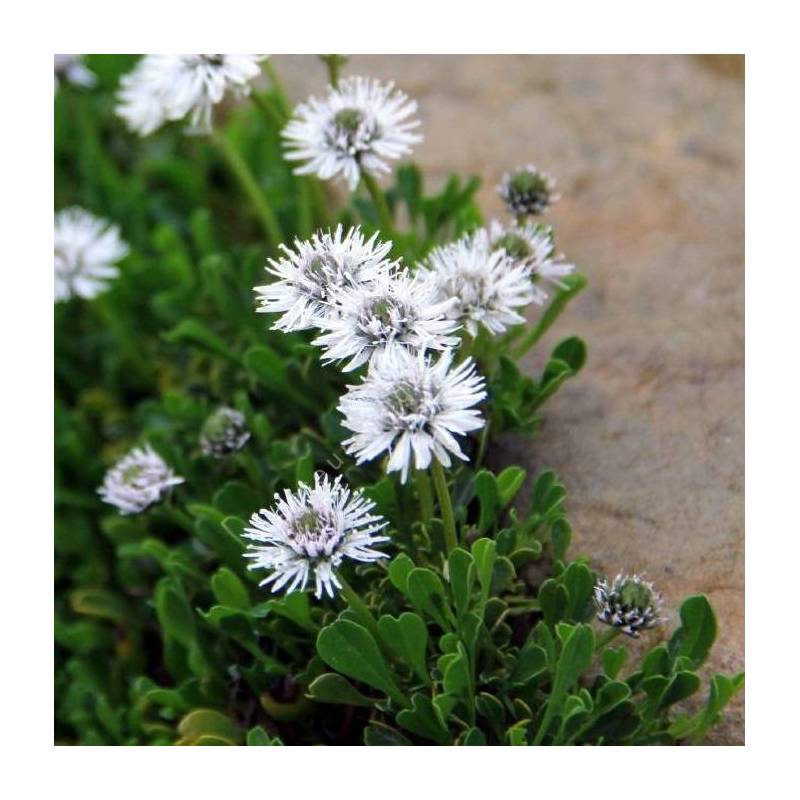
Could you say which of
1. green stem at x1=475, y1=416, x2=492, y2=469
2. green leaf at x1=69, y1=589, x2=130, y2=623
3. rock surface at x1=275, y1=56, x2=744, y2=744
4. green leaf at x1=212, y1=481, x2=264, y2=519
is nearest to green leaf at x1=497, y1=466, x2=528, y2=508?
green stem at x1=475, y1=416, x2=492, y2=469

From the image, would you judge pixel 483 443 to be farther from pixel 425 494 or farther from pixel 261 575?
pixel 261 575

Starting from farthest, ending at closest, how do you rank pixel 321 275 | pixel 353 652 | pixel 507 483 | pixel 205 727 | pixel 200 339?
pixel 200 339 → pixel 205 727 → pixel 507 483 → pixel 353 652 → pixel 321 275

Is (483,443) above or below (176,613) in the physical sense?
above

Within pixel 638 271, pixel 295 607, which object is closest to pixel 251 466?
pixel 295 607

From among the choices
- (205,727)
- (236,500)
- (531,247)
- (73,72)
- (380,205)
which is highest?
(73,72)

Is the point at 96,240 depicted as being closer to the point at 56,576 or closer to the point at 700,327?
the point at 56,576
